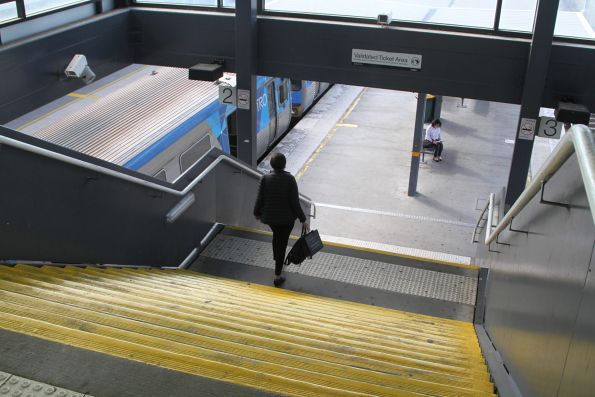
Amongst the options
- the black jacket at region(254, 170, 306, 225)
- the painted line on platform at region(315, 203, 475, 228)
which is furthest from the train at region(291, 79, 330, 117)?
the black jacket at region(254, 170, 306, 225)

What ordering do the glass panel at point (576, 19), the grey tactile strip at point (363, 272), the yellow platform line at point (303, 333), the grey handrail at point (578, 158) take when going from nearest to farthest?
1. the grey handrail at point (578, 158)
2. the yellow platform line at point (303, 333)
3. the grey tactile strip at point (363, 272)
4. the glass panel at point (576, 19)

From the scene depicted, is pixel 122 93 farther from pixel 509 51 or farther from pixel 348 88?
pixel 348 88

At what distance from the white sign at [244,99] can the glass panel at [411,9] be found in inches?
50.6

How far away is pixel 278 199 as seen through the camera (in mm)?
6473

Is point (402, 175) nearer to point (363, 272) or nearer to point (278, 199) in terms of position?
point (363, 272)

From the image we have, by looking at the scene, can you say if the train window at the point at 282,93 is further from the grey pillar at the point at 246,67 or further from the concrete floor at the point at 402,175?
the grey pillar at the point at 246,67

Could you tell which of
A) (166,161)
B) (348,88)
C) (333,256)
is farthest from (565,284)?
(348,88)

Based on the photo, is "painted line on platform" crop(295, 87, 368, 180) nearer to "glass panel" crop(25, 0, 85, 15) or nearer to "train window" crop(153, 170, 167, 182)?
"train window" crop(153, 170, 167, 182)

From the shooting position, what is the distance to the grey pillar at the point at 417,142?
1307cm

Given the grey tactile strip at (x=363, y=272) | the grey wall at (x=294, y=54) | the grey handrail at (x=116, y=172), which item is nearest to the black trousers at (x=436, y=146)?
the grey wall at (x=294, y=54)

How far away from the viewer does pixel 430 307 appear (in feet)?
22.2

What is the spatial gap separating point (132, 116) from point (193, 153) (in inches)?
51.6

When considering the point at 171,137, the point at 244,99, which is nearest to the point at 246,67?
the point at 244,99

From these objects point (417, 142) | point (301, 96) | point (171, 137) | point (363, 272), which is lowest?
point (301, 96)
